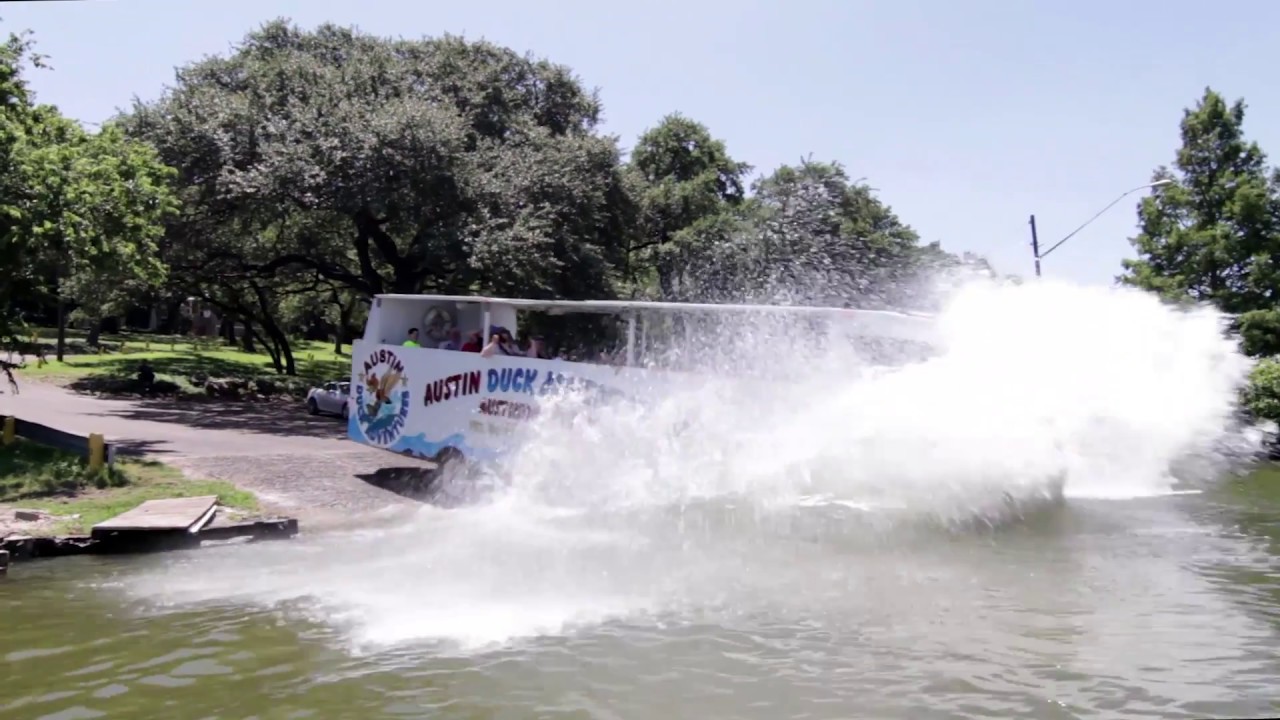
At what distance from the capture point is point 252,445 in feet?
66.4

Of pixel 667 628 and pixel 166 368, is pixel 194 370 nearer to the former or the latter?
pixel 166 368

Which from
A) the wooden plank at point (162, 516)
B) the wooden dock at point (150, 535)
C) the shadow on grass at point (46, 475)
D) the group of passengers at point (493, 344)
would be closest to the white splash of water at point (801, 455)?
the wooden dock at point (150, 535)

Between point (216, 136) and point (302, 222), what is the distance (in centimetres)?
479

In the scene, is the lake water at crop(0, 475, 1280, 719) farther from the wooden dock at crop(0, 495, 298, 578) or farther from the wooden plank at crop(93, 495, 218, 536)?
the wooden plank at crop(93, 495, 218, 536)

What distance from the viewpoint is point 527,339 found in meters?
16.6

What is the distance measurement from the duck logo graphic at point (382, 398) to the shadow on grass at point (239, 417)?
5.89 m

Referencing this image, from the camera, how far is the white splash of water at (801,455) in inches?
441

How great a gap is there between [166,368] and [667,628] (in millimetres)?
30622

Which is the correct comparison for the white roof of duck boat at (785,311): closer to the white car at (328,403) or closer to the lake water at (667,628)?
the lake water at (667,628)

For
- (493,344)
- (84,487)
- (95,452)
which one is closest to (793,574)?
(493,344)

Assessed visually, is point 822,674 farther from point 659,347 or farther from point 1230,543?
point 1230,543

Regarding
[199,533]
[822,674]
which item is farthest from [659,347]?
[822,674]

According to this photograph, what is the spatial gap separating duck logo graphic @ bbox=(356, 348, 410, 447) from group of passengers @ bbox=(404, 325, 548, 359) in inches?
20.4

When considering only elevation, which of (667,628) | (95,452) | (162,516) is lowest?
(667,628)
